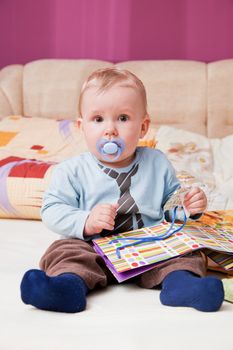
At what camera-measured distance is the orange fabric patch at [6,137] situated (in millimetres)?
2217

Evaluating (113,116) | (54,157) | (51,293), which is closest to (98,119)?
(113,116)

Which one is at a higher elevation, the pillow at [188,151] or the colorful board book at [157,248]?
the colorful board book at [157,248]

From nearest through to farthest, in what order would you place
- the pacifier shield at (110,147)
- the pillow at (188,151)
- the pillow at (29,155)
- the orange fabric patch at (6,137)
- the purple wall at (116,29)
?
the pacifier shield at (110,147), the pillow at (29,155), the pillow at (188,151), the orange fabric patch at (6,137), the purple wall at (116,29)

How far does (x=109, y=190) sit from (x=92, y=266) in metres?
0.23

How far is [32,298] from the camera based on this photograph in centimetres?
95

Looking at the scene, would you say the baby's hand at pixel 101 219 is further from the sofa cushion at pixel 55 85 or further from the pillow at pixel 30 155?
the sofa cushion at pixel 55 85

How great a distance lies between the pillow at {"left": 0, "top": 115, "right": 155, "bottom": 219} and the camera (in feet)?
5.70

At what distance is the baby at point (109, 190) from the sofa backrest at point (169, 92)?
45.7 inches

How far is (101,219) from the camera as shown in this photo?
1.13 m

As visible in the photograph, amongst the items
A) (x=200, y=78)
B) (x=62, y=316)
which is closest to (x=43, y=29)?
(x=200, y=78)

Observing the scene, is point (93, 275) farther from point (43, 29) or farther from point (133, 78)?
point (43, 29)

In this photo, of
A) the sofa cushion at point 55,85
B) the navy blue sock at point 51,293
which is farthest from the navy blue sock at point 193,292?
the sofa cushion at point 55,85

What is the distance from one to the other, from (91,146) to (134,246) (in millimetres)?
265

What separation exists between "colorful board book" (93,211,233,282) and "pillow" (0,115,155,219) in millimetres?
607
